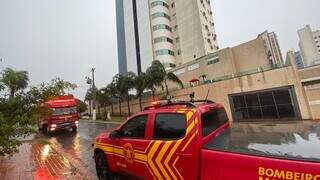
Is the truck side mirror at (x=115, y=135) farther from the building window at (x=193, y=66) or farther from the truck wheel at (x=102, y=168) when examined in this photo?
the building window at (x=193, y=66)

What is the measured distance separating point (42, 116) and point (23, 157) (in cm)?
609

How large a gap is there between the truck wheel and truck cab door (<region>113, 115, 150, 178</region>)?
62cm

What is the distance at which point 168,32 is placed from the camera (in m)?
71.2

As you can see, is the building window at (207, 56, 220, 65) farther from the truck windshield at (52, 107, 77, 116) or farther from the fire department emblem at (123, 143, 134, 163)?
the fire department emblem at (123, 143, 134, 163)

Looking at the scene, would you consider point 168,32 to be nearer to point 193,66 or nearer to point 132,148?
point 193,66

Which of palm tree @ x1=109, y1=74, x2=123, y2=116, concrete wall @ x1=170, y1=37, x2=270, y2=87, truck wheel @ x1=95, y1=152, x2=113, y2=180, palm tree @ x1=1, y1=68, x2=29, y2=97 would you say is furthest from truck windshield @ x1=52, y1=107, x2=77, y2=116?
concrete wall @ x1=170, y1=37, x2=270, y2=87

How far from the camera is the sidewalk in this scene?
7.45 metres

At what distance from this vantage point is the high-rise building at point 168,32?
66938 millimetres

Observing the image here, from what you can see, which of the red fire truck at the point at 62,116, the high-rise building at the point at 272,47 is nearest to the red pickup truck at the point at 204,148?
the red fire truck at the point at 62,116

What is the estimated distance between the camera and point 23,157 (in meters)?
10.9

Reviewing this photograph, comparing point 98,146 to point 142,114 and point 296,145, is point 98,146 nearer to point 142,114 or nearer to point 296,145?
point 142,114

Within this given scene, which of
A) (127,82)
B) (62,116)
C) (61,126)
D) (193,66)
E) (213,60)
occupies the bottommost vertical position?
(61,126)

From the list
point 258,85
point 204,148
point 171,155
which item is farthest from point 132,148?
point 258,85

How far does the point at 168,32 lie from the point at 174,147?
226 ft
